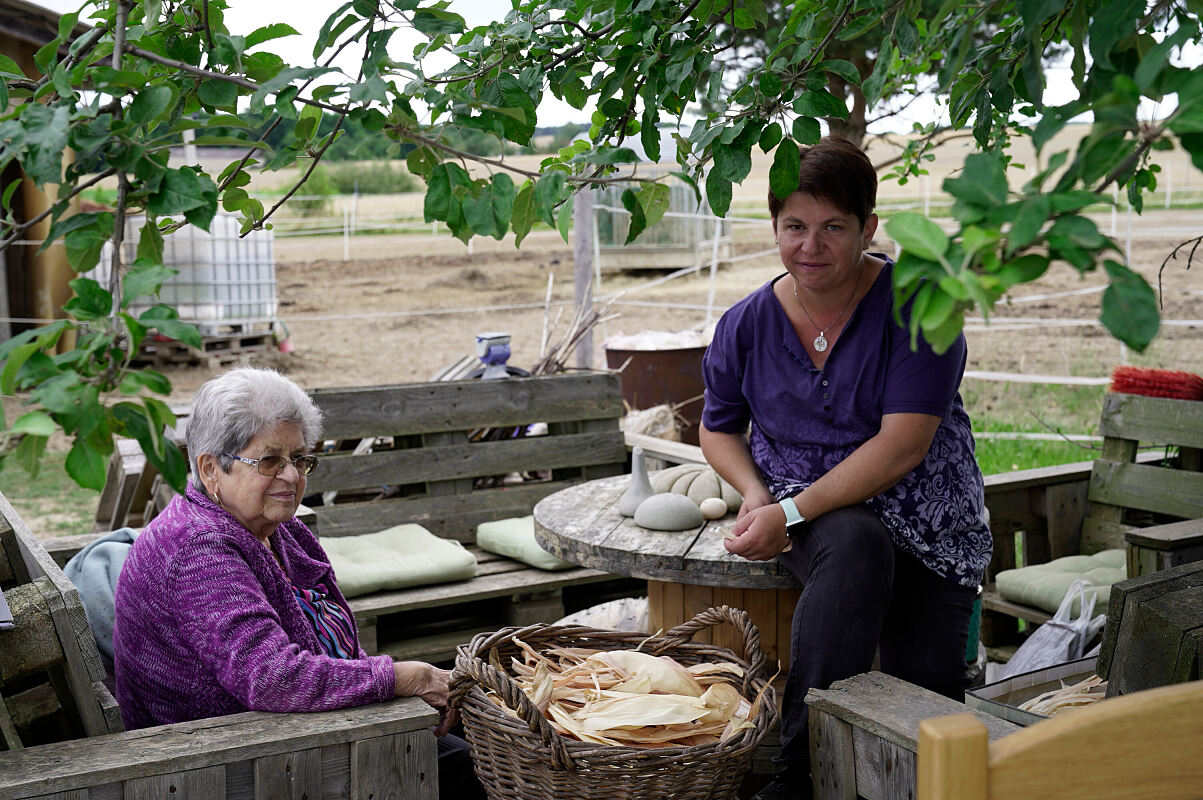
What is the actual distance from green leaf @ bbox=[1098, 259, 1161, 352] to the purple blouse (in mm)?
1600

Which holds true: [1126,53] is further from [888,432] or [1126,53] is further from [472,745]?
[472,745]

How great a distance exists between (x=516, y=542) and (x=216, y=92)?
9.26 feet

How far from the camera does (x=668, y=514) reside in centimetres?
297

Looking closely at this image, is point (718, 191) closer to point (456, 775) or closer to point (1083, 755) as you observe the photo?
point (1083, 755)

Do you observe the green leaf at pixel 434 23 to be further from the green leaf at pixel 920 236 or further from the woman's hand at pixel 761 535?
the woman's hand at pixel 761 535

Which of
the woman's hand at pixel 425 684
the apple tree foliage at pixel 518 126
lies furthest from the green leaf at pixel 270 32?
the woman's hand at pixel 425 684

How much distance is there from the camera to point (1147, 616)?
1.98m

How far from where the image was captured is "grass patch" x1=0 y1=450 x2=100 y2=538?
695 centimetres

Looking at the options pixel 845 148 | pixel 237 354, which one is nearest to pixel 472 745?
→ pixel 845 148

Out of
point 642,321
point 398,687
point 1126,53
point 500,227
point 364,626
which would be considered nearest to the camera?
point 1126,53

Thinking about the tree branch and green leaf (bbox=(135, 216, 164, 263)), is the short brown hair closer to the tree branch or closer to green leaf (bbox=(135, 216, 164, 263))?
the tree branch

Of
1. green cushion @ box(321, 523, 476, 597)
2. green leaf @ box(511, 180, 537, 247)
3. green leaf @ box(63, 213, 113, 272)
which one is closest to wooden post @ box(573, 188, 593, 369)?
green cushion @ box(321, 523, 476, 597)

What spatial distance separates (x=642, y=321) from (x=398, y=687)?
13.5 meters

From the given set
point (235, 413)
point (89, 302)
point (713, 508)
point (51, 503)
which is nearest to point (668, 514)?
point (713, 508)
